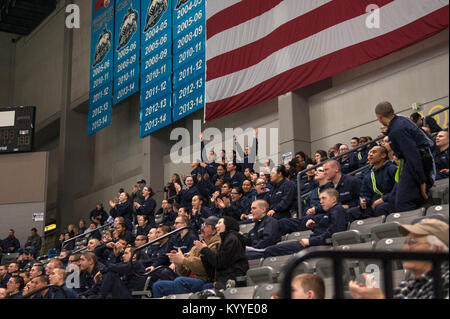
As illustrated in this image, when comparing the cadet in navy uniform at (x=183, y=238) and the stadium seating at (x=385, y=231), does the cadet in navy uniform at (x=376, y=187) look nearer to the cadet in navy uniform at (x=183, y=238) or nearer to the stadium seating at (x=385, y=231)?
the stadium seating at (x=385, y=231)

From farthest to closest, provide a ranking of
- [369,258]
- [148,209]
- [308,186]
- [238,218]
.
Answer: [148,209] < [238,218] < [308,186] < [369,258]

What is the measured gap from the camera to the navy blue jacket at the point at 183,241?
8047mm

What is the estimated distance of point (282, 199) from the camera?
29.5ft

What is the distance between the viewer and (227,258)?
20.3 feet

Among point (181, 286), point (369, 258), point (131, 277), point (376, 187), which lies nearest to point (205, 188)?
point (131, 277)

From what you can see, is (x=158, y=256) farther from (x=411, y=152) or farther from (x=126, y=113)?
(x=126, y=113)

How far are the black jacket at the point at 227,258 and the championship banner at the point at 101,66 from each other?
11227 mm

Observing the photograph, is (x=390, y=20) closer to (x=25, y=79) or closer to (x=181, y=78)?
(x=181, y=78)

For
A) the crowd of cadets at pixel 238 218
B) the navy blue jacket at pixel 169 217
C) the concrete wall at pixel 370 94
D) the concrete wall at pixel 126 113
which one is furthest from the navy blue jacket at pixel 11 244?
the concrete wall at pixel 370 94

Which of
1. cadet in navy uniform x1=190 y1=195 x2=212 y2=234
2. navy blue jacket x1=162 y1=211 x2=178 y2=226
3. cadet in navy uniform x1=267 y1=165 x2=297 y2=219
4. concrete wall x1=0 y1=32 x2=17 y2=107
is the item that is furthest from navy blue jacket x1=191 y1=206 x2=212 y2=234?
concrete wall x1=0 y1=32 x2=17 y2=107

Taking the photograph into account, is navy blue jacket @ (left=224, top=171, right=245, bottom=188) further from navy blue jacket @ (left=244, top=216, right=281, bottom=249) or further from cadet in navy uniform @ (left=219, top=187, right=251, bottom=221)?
navy blue jacket @ (left=244, top=216, right=281, bottom=249)

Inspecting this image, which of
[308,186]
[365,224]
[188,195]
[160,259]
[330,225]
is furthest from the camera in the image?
[188,195]

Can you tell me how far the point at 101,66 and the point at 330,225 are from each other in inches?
486

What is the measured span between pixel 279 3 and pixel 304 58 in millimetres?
1499
